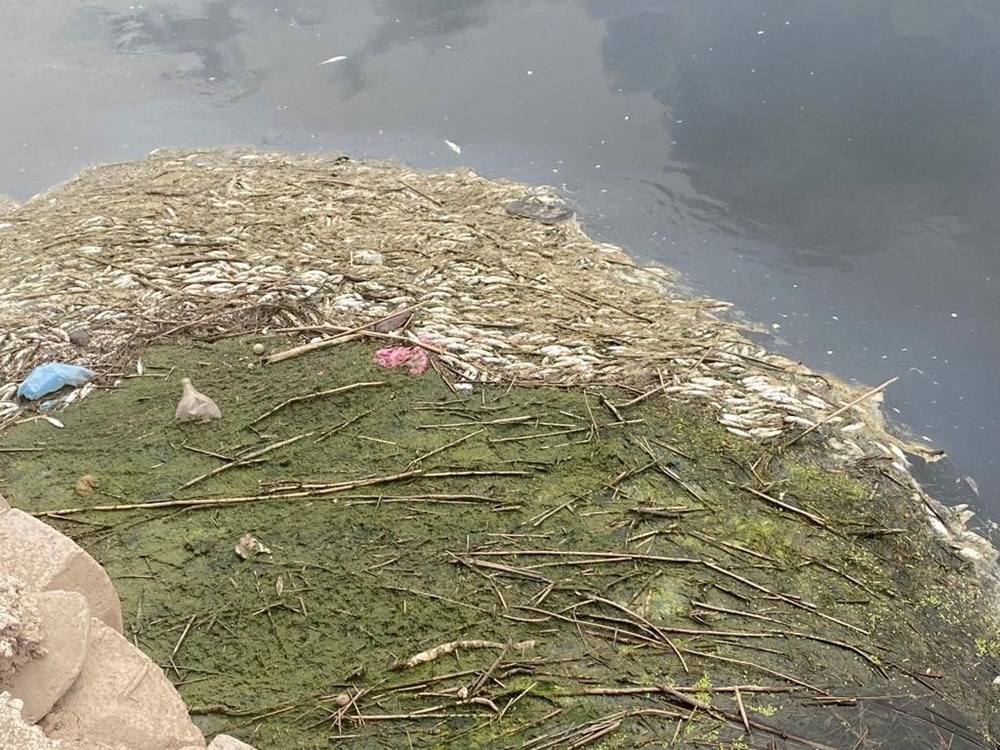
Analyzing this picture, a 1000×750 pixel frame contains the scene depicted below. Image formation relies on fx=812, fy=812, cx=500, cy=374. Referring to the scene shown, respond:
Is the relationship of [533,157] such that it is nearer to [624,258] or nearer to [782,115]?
[624,258]

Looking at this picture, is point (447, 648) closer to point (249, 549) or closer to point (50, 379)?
point (249, 549)

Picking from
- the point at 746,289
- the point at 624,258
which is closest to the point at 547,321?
the point at 624,258

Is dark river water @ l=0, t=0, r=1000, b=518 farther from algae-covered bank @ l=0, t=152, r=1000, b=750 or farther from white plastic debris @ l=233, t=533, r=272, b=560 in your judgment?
white plastic debris @ l=233, t=533, r=272, b=560

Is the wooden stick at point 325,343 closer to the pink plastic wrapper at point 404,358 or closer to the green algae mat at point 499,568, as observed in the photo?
the green algae mat at point 499,568

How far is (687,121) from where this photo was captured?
739cm

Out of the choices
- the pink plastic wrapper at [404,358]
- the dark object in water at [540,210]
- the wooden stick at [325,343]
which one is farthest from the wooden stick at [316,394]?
the dark object in water at [540,210]

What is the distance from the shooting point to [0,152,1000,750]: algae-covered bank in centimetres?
344

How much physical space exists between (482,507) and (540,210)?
3.38 metres

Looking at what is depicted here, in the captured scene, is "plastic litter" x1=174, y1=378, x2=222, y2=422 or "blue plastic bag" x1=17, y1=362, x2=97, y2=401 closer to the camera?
"plastic litter" x1=174, y1=378, x2=222, y2=422

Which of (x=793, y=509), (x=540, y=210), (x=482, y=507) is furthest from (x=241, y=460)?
(x=540, y=210)

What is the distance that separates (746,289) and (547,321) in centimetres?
159

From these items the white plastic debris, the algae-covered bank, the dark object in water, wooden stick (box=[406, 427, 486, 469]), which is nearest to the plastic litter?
the algae-covered bank

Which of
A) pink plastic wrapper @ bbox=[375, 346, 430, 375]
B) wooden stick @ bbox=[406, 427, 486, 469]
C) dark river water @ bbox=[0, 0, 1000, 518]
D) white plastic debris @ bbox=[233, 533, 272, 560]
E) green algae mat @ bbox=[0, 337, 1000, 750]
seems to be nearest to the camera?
green algae mat @ bbox=[0, 337, 1000, 750]

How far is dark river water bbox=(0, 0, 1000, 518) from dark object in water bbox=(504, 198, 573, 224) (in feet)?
0.69
